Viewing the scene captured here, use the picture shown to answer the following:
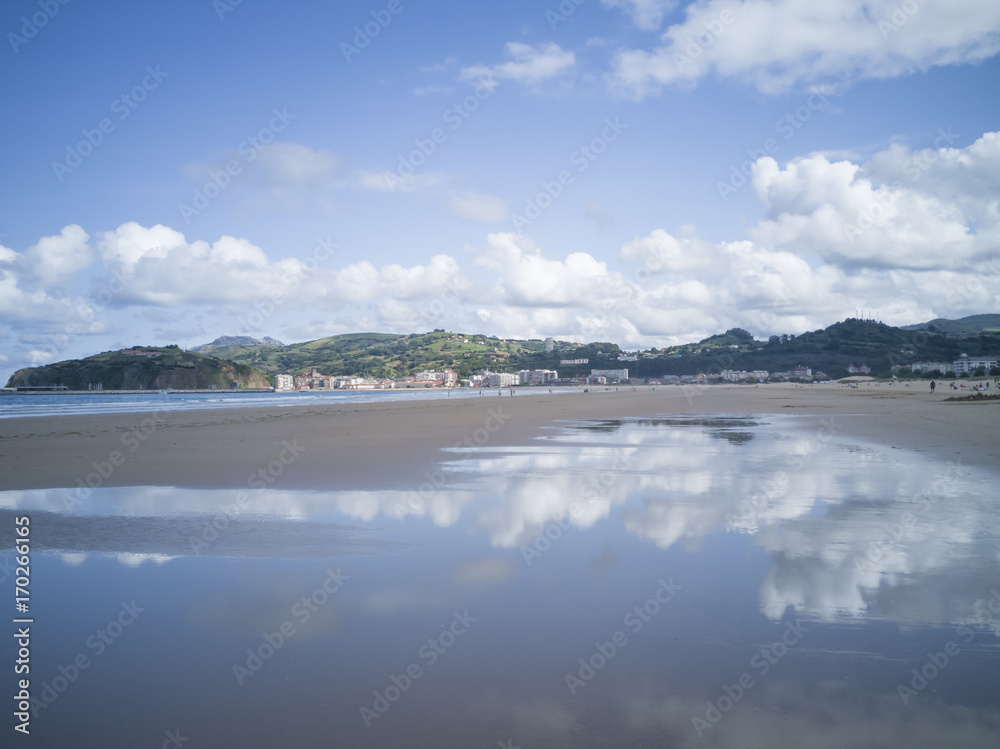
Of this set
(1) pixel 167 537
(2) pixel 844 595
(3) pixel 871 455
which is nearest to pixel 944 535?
(2) pixel 844 595

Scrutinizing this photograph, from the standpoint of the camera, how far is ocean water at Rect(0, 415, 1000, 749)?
11.7 feet

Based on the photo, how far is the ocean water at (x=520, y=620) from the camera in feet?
11.7

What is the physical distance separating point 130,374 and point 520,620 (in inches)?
6145

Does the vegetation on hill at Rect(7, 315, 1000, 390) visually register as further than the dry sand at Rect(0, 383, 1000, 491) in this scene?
Yes

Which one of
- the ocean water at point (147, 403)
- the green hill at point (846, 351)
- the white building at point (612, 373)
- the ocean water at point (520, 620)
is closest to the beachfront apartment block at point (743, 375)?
the green hill at point (846, 351)

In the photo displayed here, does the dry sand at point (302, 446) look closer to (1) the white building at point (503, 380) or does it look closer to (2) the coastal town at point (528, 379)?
(2) the coastal town at point (528, 379)

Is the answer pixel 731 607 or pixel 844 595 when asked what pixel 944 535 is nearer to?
pixel 844 595

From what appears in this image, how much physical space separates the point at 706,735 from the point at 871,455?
45.8 ft

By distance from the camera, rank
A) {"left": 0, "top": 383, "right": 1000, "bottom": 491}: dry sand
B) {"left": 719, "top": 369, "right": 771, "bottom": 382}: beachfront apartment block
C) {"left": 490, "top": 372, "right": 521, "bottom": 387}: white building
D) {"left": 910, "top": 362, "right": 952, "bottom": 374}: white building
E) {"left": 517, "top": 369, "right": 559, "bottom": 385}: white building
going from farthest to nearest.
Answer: {"left": 517, "top": 369, "right": 559, "bottom": 385}: white building
{"left": 490, "top": 372, "right": 521, "bottom": 387}: white building
{"left": 719, "top": 369, "right": 771, "bottom": 382}: beachfront apartment block
{"left": 910, "top": 362, "right": 952, "bottom": 374}: white building
{"left": 0, "top": 383, "right": 1000, "bottom": 491}: dry sand

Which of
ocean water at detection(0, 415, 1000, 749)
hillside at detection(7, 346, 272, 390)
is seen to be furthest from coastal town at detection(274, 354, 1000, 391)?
ocean water at detection(0, 415, 1000, 749)

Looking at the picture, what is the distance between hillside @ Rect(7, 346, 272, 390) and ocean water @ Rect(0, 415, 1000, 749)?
14682cm

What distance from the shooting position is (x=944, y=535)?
7.47 meters

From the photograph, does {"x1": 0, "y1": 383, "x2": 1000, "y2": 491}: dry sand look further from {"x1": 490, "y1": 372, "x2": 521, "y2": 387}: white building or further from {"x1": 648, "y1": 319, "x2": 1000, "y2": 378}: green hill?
{"x1": 490, "y1": 372, "x2": 521, "y2": 387}: white building

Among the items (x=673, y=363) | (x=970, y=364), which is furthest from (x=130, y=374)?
(x=970, y=364)
